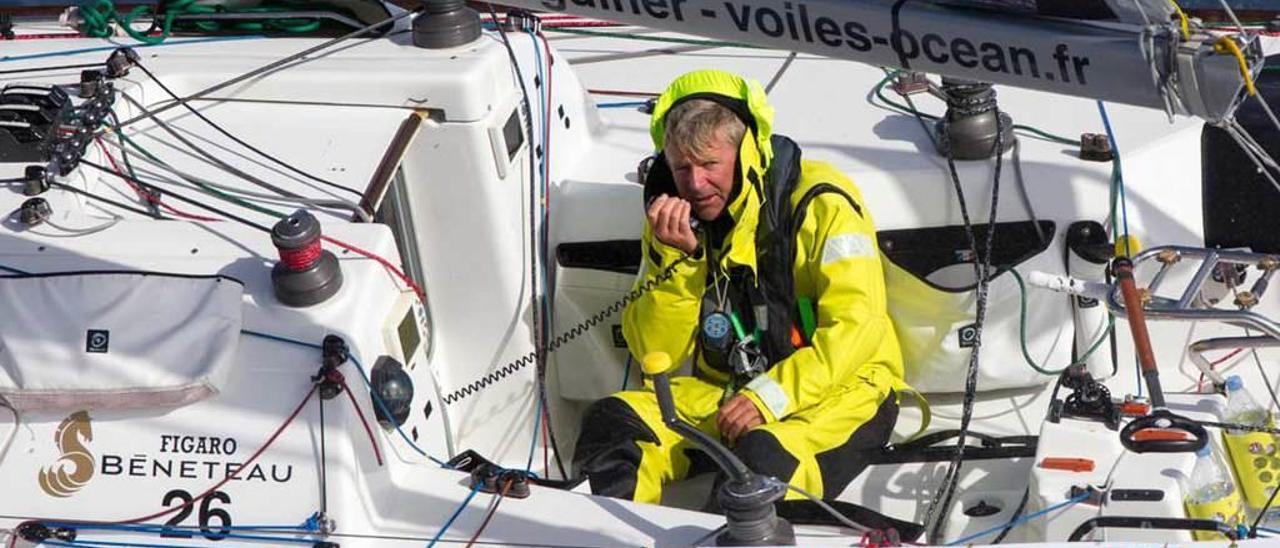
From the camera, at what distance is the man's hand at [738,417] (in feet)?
12.6

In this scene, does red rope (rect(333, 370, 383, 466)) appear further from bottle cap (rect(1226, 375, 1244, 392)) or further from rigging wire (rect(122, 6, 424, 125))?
bottle cap (rect(1226, 375, 1244, 392))

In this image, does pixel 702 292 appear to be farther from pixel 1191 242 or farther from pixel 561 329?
pixel 1191 242

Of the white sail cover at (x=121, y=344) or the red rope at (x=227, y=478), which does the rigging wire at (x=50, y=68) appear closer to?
the white sail cover at (x=121, y=344)

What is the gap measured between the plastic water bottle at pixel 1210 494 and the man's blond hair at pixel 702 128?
1102 mm

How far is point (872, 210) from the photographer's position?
426cm

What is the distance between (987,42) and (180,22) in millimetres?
2592

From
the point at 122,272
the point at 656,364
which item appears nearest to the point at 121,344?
the point at 122,272

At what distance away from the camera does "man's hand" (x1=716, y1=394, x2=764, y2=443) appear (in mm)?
3832

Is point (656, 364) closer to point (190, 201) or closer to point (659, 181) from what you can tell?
point (659, 181)

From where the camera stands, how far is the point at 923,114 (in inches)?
180

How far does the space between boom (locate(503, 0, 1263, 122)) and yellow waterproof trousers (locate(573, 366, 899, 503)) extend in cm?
108

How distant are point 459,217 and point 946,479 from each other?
1.18 m

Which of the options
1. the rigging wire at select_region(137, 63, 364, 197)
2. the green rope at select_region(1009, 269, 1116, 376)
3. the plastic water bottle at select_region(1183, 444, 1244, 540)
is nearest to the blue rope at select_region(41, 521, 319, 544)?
the rigging wire at select_region(137, 63, 364, 197)

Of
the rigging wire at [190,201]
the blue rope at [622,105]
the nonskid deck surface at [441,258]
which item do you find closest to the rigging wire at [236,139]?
the nonskid deck surface at [441,258]
